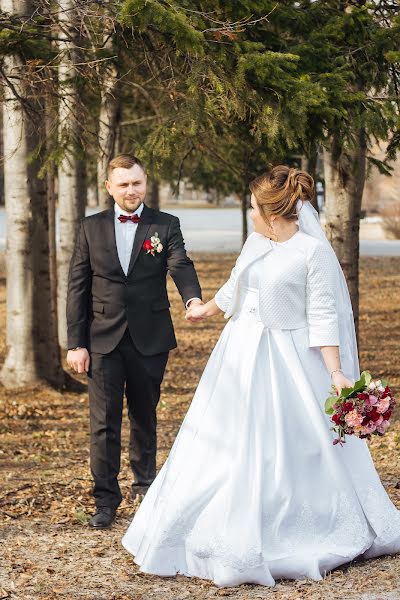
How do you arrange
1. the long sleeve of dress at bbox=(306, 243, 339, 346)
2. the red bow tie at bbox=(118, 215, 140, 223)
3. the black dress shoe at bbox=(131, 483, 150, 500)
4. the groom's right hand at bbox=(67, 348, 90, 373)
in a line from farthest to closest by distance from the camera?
the black dress shoe at bbox=(131, 483, 150, 500) → the red bow tie at bbox=(118, 215, 140, 223) → the groom's right hand at bbox=(67, 348, 90, 373) → the long sleeve of dress at bbox=(306, 243, 339, 346)

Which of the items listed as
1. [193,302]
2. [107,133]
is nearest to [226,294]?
[193,302]

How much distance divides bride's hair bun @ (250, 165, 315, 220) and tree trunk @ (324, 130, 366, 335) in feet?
18.7

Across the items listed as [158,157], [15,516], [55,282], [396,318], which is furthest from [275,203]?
[396,318]

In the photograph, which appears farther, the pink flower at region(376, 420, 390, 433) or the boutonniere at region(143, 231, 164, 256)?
the boutonniere at region(143, 231, 164, 256)

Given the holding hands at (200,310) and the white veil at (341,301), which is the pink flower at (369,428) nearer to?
the white veil at (341,301)

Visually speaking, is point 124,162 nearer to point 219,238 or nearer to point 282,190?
point 282,190

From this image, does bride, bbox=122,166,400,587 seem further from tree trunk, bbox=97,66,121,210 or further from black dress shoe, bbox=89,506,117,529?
tree trunk, bbox=97,66,121,210

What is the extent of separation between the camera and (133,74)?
1165 cm

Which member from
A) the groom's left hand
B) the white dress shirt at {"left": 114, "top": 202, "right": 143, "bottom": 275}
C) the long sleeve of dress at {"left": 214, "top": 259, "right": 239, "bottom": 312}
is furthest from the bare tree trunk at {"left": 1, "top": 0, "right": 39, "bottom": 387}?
the long sleeve of dress at {"left": 214, "top": 259, "right": 239, "bottom": 312}

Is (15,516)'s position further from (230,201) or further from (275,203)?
(230,201)

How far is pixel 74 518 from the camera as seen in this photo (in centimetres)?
675

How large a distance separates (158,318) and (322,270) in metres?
1.33

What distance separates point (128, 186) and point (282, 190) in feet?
3.95

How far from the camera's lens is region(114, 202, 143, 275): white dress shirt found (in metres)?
6.54
